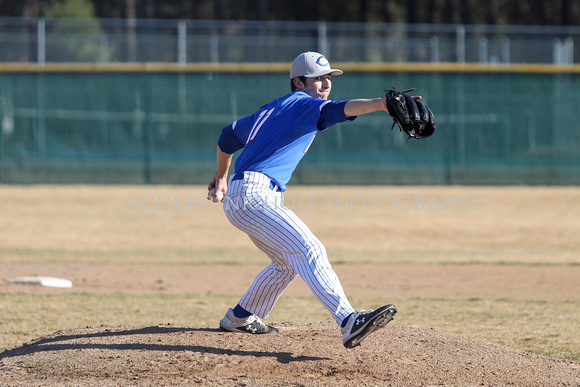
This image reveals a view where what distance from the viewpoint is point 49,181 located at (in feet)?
53.2

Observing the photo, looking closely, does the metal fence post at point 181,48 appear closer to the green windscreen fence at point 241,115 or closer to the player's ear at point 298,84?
the green windscreen fence at point 241,115

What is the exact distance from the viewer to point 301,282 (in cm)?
803

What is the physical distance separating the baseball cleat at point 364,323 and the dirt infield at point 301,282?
0.73 ft

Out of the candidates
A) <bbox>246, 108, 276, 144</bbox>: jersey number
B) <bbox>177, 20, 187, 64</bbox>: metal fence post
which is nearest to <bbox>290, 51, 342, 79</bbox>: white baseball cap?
<bbox>246, 108, 276, 144</bbox>: jersey number

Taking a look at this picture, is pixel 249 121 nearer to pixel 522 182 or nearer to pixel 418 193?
pixel 418 193

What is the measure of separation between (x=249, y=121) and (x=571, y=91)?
13.6m

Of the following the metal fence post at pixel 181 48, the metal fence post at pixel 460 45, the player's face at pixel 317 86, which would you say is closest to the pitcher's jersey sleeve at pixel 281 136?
the player's face at pixel 317 86

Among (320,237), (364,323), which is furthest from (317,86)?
(320,237)

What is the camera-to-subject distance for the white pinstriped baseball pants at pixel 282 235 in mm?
3762

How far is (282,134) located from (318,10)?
3672 cm

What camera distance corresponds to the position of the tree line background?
113 ft

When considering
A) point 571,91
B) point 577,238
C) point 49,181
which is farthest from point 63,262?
point 571,91

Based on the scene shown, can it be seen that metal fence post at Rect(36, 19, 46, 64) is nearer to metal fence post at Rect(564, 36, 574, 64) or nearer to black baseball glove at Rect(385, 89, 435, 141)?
metal fence post at Rect(564, 36, 574, 64)

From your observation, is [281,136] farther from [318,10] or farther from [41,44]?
[318,10]
